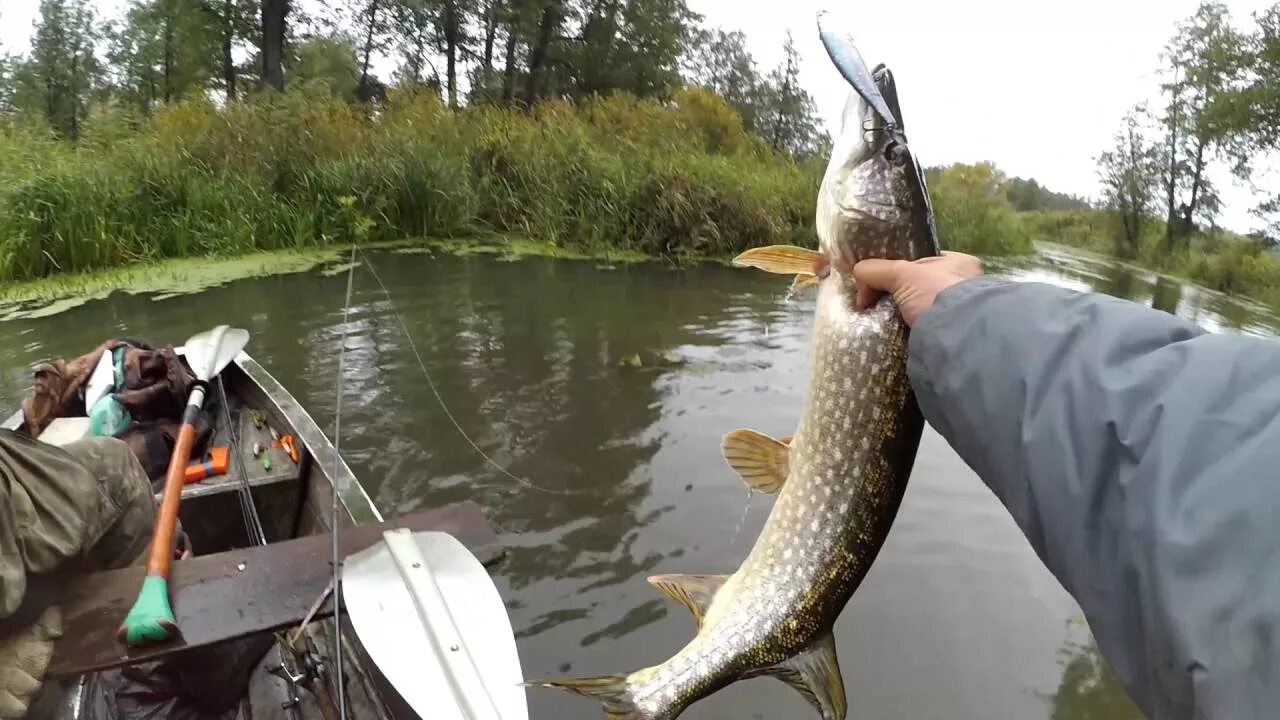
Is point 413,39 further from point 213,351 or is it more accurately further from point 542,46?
point 213,351

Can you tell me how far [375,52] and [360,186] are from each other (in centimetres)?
1750

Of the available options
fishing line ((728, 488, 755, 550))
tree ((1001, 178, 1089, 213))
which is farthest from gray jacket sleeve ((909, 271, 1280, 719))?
tree ((1001, 178, 1089, 213))

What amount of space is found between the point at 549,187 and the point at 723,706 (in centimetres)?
1142

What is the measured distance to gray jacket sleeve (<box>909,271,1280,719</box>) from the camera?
0.79 m

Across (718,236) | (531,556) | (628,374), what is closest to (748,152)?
(718,236)

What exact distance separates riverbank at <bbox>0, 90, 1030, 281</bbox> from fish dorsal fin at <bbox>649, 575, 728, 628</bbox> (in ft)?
32.3

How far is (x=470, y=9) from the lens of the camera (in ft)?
82.3

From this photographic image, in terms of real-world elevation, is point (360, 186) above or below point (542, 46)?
below

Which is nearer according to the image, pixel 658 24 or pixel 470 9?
pixel 470 9

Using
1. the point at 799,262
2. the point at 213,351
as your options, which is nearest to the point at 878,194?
the point at 799,262

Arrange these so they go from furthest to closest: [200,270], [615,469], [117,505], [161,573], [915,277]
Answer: [200,270]
[615,469]
[117,505]
[161,573]
[915,277]

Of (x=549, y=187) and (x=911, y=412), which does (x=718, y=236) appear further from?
(x=911, y=412)

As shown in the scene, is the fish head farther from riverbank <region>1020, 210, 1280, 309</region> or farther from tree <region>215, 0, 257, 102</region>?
riverbank <region>1020, 210, 1280, 309</region>

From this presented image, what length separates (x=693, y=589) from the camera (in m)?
1.79
